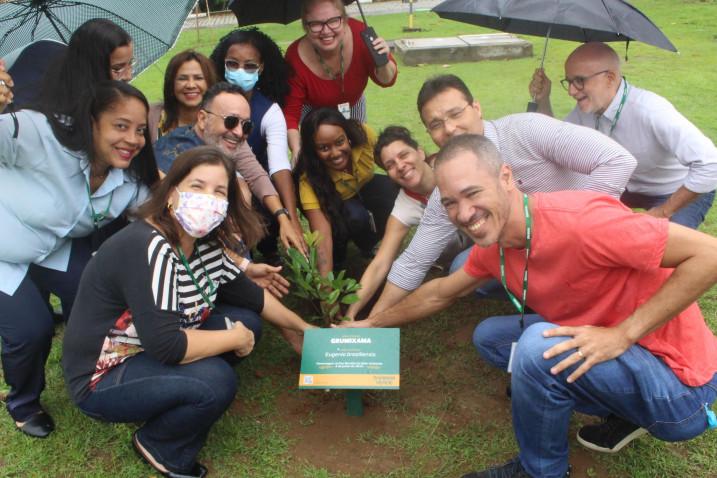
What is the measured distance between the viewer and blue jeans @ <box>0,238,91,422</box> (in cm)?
274

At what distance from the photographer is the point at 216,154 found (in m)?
2.56

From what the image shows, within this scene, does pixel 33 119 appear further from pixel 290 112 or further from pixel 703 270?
pixel 703 270

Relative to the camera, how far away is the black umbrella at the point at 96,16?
3.62 meters

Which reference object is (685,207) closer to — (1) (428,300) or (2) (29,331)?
(1) (428,300)

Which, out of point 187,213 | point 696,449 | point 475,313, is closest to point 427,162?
point 475,313

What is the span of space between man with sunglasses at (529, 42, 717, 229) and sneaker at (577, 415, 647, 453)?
1.36 meters

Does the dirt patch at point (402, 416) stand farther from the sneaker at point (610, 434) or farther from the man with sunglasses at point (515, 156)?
the man with sunglasses at point (515, 156)

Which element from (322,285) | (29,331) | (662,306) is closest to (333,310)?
(322,285)

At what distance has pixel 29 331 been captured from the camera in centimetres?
275

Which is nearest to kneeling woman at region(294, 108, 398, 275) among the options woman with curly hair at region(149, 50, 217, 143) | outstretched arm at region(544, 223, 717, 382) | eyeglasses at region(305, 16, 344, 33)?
eyeglasses at region(305, 16, 344, 33)

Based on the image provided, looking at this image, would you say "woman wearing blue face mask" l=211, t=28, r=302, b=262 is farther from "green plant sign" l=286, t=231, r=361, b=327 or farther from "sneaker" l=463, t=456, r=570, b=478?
"sneaker" l=463, t=456, r=570, b=478

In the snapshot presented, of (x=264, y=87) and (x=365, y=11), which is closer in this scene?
(x=264, y=87)

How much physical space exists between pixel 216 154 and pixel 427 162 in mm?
1491

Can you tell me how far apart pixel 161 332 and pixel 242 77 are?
6.84 ft
